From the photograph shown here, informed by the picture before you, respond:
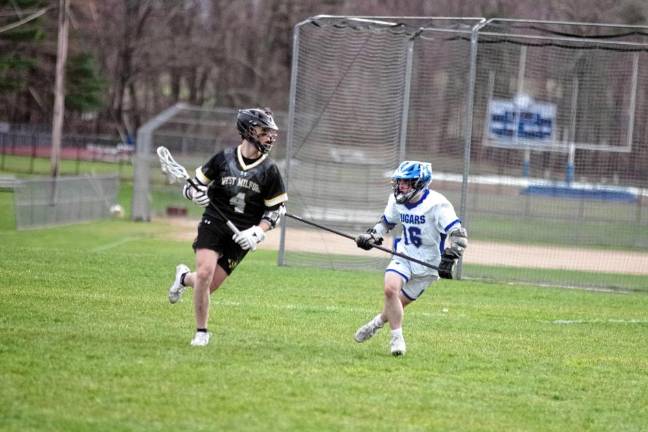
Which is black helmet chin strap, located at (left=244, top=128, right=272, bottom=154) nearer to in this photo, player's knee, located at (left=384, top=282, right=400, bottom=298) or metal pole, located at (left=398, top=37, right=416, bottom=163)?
player's knee, located at (left=384, top=282, right=400, bottom=298)

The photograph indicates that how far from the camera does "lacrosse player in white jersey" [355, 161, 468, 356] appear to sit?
10.4 metres

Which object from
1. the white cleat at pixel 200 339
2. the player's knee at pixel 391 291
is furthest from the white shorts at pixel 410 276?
the white cleat at pixel 200 339

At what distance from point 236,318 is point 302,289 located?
390 cm

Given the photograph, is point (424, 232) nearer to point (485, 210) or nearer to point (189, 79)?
point (485, 210)

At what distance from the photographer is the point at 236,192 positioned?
34.0 feet

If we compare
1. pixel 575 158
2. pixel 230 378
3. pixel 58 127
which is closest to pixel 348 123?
pixel 575 158

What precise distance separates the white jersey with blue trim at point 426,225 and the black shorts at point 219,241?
160 centimetres

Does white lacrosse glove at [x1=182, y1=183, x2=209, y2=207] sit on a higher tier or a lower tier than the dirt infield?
higher

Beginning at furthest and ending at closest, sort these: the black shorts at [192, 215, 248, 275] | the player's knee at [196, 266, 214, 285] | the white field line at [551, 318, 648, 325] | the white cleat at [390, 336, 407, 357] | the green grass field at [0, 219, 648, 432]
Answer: the white field line at [551, 318, 648, 325]
the white cleat at [390, 336, 407, 357]
the black shorts at [192, 215, 248, 275]
the player's knee at [196, 266, 214, 285]
the green grass field at [0, 219, 648, 432]

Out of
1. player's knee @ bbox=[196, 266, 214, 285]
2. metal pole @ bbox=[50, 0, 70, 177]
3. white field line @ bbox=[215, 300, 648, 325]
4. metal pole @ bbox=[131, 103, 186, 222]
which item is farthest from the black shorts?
metal pole @ bbox=[50, 0, 70, 177]

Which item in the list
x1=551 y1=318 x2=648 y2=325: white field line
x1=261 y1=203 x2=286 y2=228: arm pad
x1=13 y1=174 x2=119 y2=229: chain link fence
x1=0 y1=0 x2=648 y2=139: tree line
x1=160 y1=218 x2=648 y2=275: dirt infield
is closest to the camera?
x1=261 y1=203 x2=286 y2=228: arm pad

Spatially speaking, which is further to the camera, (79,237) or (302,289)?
(79,237)

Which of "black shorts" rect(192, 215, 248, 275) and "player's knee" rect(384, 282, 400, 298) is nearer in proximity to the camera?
"black shorts" rect(192, 215, 248, 275)

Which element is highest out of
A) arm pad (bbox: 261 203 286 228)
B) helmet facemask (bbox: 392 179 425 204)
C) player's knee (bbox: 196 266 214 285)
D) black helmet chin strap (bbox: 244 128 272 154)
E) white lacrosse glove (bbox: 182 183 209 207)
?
black helmet chin strap (bbox: 244 128 272 154)
